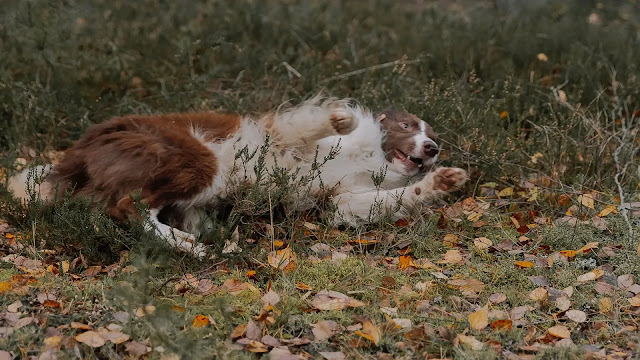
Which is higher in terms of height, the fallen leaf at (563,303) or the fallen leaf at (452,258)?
the fallen leaf at (563,303)

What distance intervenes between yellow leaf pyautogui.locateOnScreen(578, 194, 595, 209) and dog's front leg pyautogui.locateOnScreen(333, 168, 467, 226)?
2.83ft

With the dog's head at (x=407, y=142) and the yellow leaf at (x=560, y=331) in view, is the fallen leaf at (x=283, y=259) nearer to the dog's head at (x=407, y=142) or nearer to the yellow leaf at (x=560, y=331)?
the dog's head at (x=407, y=142)

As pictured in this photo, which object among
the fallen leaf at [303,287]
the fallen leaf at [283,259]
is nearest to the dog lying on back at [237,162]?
the fallen leaf at [283,259]

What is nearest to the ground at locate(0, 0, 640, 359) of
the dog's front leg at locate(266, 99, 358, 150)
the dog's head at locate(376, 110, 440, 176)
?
the dog's head at locate(376, 110, 440, 176)

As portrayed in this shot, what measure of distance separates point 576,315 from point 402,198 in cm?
164

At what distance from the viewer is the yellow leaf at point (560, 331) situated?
3607 millimetres

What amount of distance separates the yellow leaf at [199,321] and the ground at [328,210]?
3cm

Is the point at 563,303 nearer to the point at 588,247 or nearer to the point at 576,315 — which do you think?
the point at 576,315

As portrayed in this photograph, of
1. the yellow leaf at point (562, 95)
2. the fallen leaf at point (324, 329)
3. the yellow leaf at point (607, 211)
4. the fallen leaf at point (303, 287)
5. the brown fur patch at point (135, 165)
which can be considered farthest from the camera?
the yellow leaf at point (562, 95)

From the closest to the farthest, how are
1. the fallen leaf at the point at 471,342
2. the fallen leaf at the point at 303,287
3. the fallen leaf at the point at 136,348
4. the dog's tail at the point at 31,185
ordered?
the fallen leaf at the point at 136,348 < the fallen leaf at the point at 471,342 < the fallen leaf at the point at 303,287 < the dog's tail at the point at 31,185

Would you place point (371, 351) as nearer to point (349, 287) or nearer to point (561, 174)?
point (349, 287)

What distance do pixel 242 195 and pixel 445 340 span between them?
1844 mm

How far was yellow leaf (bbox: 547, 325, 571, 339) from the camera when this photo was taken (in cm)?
361

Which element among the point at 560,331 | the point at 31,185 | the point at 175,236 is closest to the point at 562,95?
the point at 560,331
